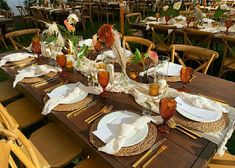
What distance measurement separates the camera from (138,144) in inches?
36.9

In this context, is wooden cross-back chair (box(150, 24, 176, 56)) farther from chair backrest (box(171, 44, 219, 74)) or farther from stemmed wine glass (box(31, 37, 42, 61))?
stemmed wine glass (box(31, 37, 42, 61))

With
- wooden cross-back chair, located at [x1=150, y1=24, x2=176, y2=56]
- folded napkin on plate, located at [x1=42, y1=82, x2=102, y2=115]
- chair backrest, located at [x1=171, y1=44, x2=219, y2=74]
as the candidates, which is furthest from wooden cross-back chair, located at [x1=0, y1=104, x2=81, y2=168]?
wooden cross-back chair, located at [x1=150, y1=24, x2=176, y2=56]

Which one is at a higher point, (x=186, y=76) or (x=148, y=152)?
(x=186, y=76)

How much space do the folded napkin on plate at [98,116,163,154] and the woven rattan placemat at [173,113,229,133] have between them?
113 mm

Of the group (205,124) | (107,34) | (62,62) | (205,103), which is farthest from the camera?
(62,62)

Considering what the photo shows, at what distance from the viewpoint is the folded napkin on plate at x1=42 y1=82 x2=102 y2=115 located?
4.06 feet

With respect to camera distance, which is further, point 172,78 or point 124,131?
point 172,78

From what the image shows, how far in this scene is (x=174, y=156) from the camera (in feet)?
2.90

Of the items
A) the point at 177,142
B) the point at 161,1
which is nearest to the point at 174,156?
the point at 177,142

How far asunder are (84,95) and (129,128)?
0.46 meters

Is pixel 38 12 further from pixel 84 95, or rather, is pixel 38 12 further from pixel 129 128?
pixel 129 128

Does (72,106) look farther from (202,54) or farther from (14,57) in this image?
(202,54)

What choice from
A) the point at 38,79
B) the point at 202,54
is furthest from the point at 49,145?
the point at 202,54

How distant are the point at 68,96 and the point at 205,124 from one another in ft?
2.55
